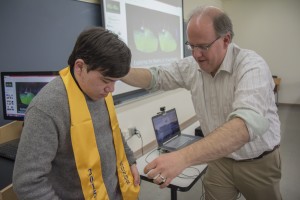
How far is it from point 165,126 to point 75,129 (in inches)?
51.1

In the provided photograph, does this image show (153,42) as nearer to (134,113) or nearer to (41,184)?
(134,113)

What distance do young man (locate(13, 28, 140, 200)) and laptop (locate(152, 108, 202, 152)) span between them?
3.07ft

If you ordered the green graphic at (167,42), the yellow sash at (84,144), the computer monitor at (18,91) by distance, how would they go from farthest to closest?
the green graphic at (167,42)
the computer monitor at (18,91)
the yellow sash at (84,144)

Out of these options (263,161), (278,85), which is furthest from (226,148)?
(278,85)

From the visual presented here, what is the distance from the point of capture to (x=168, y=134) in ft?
7.07

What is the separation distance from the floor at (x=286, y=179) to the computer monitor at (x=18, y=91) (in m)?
1.51

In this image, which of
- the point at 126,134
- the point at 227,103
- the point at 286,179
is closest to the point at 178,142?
the point at 227,103

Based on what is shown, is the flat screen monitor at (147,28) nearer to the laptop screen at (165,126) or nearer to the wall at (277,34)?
the laptop screen at (165,126)

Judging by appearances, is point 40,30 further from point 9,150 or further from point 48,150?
point 48,150

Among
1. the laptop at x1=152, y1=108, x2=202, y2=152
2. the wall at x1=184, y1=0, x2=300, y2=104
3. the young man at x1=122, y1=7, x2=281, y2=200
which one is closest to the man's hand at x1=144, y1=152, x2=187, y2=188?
the young man at x1=122, y1=7, x2=281, y2=200

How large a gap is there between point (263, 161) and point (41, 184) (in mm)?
1117

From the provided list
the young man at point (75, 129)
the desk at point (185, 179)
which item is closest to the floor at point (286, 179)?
the desk at point (185, 179)

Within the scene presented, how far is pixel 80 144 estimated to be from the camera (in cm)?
94

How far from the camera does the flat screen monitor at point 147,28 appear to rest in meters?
2.67
